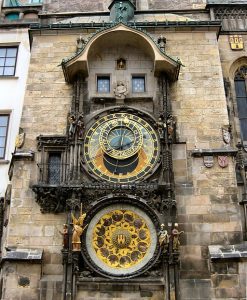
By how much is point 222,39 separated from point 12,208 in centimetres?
913

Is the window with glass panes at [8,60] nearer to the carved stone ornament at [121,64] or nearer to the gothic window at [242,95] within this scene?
the carved stone ornament at [121,64]

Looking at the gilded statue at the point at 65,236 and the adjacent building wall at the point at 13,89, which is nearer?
the gilded statue at the point at 65,236

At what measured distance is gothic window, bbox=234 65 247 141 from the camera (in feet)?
50.3

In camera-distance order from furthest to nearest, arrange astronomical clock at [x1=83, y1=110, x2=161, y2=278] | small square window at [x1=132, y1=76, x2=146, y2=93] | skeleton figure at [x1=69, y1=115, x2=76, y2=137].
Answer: small square window at [x1=132, y1=76, x2=146, y2=93] → skeleton figure at [x1=69, y1=115, x2=76, y2=137] → astronomical clock at [x1=83, y1=110, x2=161, y2=278]

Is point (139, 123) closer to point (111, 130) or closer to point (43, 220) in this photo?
point (111, 130)

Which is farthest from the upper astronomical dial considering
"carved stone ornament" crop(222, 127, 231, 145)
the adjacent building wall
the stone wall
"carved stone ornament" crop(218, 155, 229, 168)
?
the stone wall

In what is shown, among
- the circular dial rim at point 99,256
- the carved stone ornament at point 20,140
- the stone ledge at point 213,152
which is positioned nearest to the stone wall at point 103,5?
the carved stone ornament at point 20,140

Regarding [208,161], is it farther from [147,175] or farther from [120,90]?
[120,90]

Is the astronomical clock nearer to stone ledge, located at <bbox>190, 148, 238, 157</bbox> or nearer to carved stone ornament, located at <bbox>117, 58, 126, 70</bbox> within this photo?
stone ledge, located at <bbox>190, 148, 238, 157</bbox>

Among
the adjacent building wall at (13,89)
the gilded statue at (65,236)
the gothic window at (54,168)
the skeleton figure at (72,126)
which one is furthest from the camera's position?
the adjacent building wall at (13,89)

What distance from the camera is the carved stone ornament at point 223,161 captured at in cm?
1293

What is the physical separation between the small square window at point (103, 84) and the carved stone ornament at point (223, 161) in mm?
3866

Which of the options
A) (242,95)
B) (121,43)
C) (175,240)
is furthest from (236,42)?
(175,240)

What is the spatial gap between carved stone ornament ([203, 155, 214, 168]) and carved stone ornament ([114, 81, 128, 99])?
2967 mm
